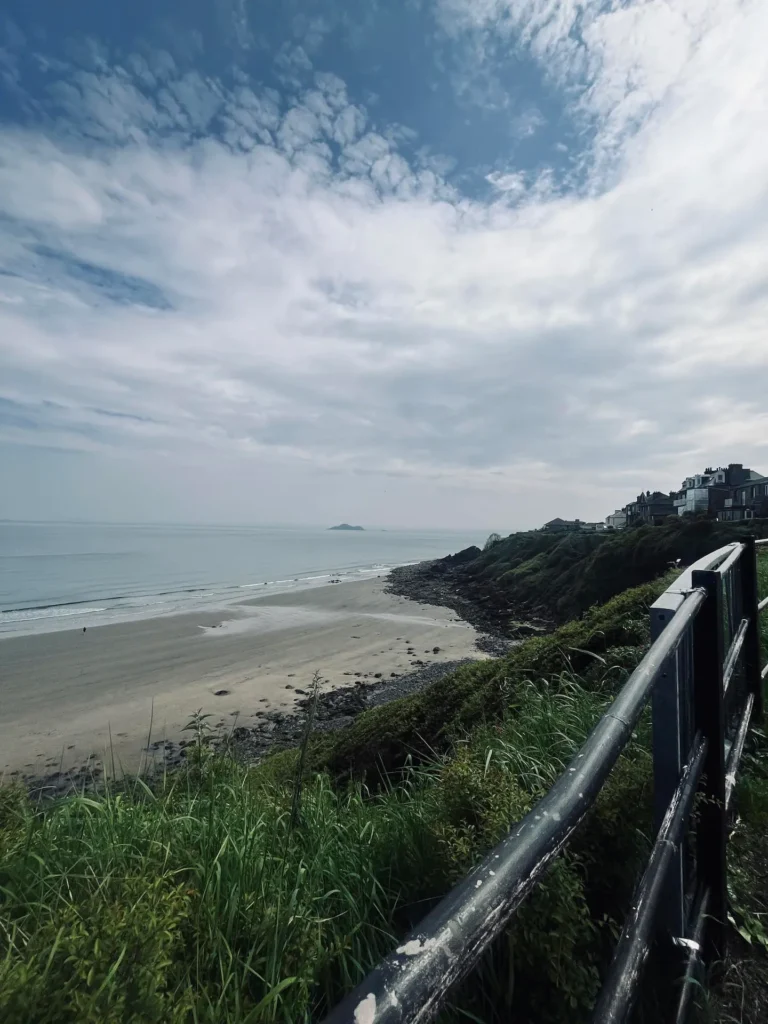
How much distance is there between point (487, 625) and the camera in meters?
27.3

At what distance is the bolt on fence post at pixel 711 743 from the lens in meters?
2.20

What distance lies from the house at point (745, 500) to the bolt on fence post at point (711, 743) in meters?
52.5

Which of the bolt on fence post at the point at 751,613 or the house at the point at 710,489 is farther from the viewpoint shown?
the house at the point at 710,489

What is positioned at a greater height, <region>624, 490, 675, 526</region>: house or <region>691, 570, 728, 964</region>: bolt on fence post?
<region>624, 490, 675, 526</region>: house

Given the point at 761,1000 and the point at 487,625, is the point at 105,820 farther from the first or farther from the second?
the point at 487,625

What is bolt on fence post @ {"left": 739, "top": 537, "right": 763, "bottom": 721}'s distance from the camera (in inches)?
154

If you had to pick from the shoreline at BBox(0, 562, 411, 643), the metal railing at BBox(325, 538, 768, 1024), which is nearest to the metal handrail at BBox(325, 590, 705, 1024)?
the metal railing at BBox(325, 538, 768, 1024)

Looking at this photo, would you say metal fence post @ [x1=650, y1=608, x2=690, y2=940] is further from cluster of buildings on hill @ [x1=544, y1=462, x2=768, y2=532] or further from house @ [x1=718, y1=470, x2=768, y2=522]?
house @ [x1=718, y1=470, x2=768, y2=522]

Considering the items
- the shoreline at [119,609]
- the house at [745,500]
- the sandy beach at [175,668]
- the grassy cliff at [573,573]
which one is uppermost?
the house at [745,500]

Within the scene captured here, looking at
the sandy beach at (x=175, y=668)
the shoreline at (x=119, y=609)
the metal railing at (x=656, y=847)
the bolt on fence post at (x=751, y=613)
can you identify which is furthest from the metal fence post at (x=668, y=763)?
the shoreline at (x=119, y=609)

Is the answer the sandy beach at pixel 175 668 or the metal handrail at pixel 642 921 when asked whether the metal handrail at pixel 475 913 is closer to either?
the metal handrail at pixel 642 921

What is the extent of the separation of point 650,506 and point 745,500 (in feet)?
57.8

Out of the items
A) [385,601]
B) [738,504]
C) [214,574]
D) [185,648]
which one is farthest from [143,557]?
[738,504]

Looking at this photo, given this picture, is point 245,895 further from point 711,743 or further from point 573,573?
point 573,573
